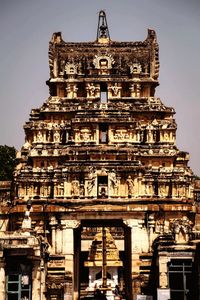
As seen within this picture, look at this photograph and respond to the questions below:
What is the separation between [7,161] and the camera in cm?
6819

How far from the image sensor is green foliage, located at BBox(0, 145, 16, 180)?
6642cm

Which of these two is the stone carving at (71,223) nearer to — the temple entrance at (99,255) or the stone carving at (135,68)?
the temple entrance at (99,255)

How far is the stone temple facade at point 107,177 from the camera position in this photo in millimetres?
33344

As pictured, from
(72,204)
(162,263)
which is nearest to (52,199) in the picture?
(72,204)

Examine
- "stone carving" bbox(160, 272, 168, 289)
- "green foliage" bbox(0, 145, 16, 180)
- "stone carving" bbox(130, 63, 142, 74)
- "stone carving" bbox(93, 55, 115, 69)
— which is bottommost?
"stone carving" bbox(160, 272, 168, 289)

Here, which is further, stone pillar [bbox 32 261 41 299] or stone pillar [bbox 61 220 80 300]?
stone pillar [bbox 61 220 80 300]

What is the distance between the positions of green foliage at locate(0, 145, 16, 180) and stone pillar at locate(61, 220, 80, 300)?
95.0ft

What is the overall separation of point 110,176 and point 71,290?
8.35 meters

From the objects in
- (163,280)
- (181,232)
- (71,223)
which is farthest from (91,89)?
(163,280)

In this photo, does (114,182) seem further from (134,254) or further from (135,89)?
(135,89)

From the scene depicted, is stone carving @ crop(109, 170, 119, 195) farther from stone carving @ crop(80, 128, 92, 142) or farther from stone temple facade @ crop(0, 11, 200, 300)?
stone carving @ crop(80, 128, 92, 142)

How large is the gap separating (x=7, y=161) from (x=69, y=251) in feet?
106

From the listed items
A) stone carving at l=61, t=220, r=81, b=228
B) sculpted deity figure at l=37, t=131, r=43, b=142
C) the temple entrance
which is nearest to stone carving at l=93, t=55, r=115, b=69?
sculpted deity figure at l=37, t=131, r=43, b=142

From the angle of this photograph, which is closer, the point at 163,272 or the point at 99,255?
the point at 163,272
